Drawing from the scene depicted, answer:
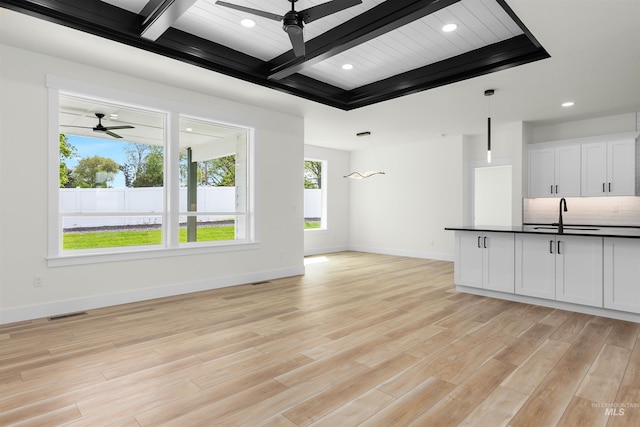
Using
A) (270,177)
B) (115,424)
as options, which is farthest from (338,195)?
(115,424)

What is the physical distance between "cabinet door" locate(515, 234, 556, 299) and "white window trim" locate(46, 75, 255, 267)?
12.5 ft

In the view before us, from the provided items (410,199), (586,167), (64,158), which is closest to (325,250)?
(410,199)

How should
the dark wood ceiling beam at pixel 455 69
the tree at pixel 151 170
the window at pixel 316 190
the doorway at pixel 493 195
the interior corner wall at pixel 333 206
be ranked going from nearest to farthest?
the dark wood ceiling beam at pixel 455 69
the tree at pixel 151 170
the doorway at pixel 493 195
the interior corner wall at pixel 333 206
the window at pixel 316 190

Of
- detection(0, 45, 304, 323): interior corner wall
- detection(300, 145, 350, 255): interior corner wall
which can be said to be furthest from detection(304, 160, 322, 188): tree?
detection(0, 45, 304, 323): interior corner wall

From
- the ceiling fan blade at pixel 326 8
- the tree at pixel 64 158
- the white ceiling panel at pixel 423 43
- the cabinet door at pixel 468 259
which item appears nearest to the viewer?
the ceiling fan blade at pixel 326 8

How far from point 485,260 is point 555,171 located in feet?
10.1

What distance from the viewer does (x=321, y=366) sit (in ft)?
8.63

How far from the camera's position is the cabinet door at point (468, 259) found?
481 centimetres

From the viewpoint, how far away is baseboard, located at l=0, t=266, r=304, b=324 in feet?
12.1

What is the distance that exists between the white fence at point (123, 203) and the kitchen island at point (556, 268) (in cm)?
375

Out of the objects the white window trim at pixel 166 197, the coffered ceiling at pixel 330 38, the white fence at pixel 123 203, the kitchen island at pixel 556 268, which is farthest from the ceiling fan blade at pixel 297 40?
→ the kitchen island at pixel 556 268

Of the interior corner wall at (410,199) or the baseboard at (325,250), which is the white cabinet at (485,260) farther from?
the baseboard at (325,250)

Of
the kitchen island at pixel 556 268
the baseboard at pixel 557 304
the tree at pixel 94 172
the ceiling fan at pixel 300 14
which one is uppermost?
the ceiling fan at pixel 300 14

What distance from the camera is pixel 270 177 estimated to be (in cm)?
595
